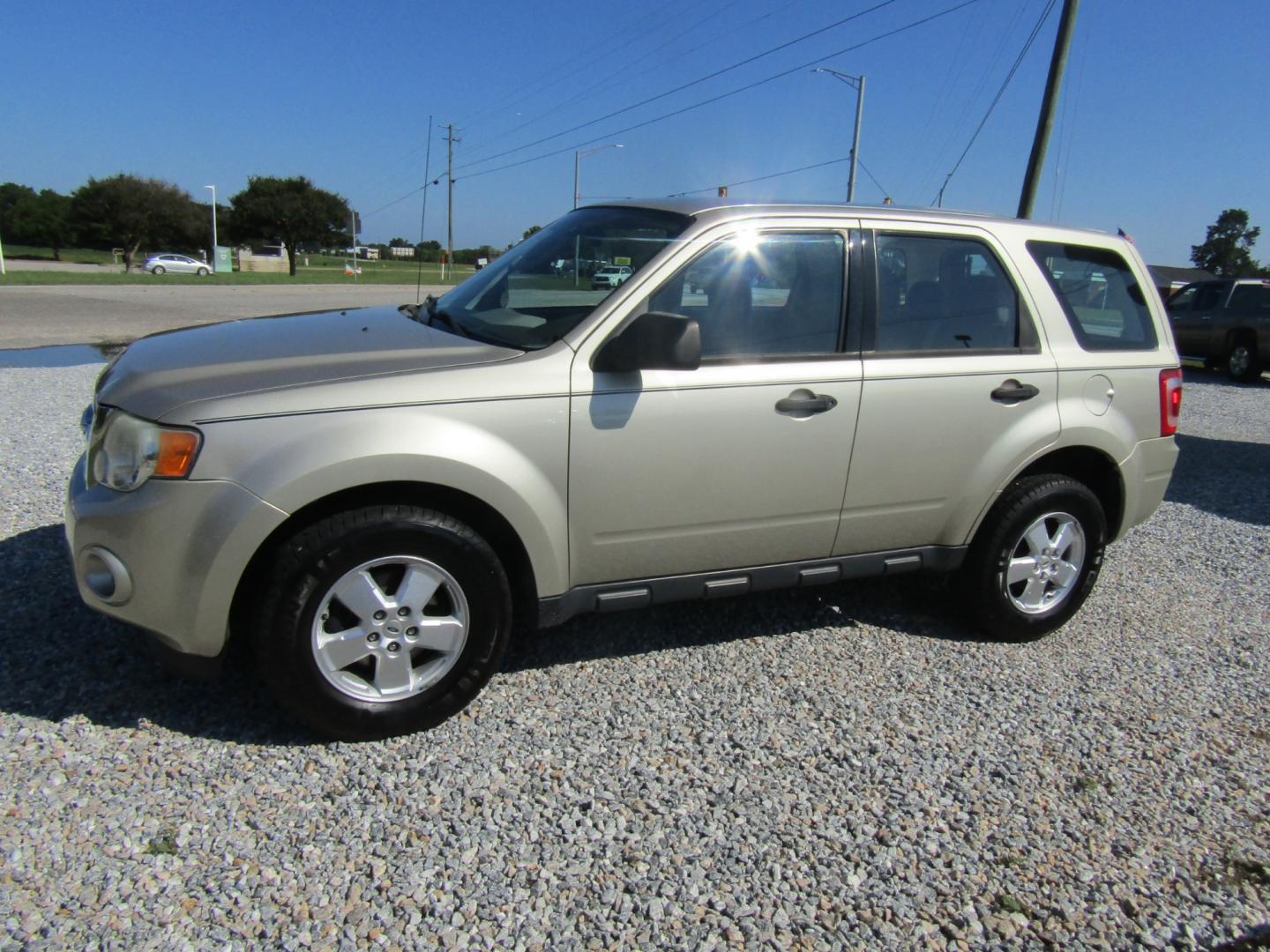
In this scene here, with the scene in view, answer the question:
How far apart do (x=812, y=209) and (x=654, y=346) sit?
1087 millimetres

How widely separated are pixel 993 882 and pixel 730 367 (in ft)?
6.12

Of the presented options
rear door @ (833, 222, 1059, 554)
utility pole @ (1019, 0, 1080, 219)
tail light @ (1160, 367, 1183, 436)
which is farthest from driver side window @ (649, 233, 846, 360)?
utility pole @ (1019, 0, 1080, 219)

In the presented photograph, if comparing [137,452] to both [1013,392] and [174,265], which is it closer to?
[1013,392]

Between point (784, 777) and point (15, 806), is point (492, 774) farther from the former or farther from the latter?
point (15, 806)

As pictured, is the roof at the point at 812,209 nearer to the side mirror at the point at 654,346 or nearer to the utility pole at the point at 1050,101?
the side mirror at the point at 654,346

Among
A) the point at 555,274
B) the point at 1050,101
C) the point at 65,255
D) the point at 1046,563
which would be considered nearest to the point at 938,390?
the point at 1046,563

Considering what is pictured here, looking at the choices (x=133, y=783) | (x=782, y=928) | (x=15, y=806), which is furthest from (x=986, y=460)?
(x=15, y=806)

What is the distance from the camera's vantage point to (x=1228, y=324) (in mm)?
15719

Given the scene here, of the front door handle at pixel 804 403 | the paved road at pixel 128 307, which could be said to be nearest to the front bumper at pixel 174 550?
the front door handle at pixel 804 403

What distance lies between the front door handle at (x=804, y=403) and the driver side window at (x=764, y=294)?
18 cm

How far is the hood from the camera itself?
290 cm

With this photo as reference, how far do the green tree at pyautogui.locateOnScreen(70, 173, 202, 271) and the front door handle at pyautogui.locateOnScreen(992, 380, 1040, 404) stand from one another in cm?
6474

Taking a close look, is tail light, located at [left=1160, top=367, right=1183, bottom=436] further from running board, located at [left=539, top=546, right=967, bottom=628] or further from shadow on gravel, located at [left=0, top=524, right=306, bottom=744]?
shadow on gravel, located at [left=0, top=524, right=306, bottom=744]

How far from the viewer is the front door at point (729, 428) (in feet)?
10.7
